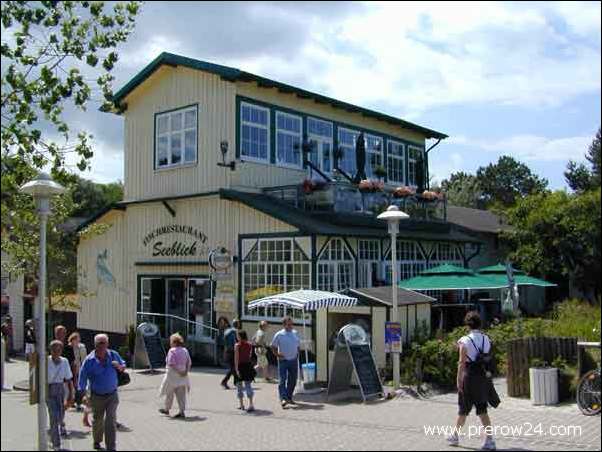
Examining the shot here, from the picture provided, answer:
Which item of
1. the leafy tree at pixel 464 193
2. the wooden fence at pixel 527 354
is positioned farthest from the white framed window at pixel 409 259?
the leafy tree at pixel 464 193

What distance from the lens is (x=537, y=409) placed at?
12.5 m

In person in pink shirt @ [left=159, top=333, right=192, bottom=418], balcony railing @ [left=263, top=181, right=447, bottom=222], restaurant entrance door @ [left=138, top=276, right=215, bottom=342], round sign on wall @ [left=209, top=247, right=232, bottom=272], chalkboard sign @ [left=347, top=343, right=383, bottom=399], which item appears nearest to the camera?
person in pink shirt @ [left=159, top=333, right=192, bottom=418]

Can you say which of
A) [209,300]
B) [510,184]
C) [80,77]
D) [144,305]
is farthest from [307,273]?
[510,184]

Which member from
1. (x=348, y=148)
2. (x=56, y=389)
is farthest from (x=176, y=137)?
(x=56, y=389)

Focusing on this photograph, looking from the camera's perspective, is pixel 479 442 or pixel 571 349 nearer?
pixel 479 442

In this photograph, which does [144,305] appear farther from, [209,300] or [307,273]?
[307,273]

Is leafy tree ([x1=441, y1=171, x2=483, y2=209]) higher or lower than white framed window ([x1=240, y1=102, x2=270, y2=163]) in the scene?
higher

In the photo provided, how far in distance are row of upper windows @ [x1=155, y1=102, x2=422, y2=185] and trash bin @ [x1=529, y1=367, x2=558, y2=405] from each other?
12313 millimetres

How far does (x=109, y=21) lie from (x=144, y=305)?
13.6 metres

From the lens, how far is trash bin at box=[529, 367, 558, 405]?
42.1 feet

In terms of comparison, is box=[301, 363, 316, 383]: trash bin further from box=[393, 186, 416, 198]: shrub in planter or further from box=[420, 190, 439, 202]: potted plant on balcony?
box=[420, 190, 439, 202]: potted plant on balcony

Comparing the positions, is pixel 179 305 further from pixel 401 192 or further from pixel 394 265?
pixel 394 265

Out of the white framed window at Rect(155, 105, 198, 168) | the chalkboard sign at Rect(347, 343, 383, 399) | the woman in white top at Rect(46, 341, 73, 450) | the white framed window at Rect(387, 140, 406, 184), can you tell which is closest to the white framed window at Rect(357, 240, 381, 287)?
the white framed window at Rect(155, 105, 198, 168)

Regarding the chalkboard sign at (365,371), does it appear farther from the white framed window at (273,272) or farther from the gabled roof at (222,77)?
the gabled roof at (222,77)
